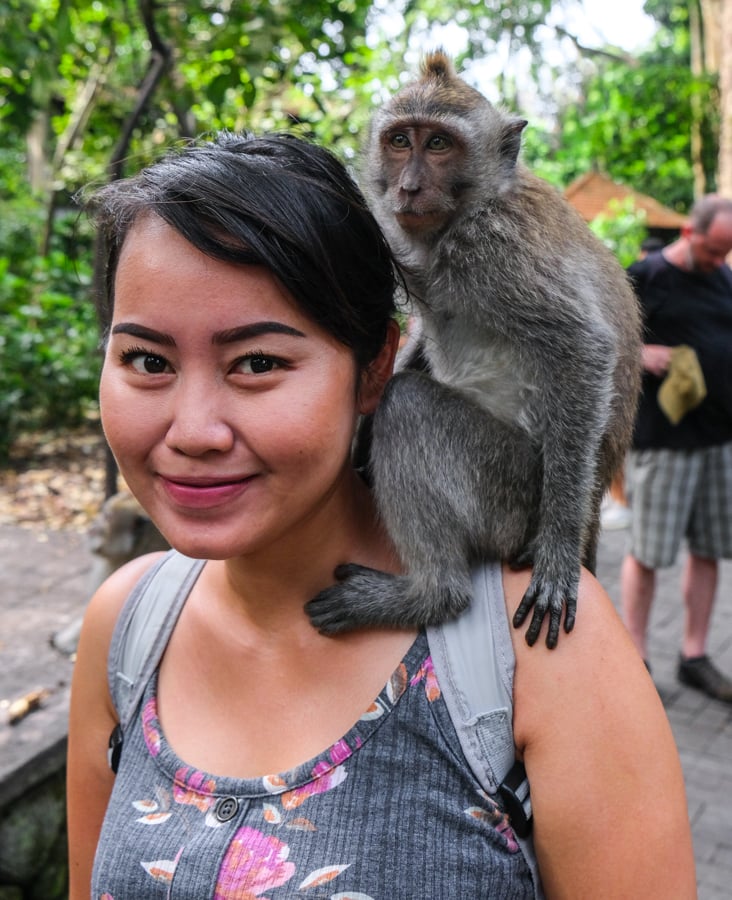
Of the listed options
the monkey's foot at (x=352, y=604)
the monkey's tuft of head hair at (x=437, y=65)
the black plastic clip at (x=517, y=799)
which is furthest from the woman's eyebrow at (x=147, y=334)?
the monkey's tuft of head hair at (x=437, y=65)

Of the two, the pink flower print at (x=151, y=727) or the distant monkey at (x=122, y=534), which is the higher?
the pink flower print at (x=151, y=727)

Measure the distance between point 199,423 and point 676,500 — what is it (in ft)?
12.7

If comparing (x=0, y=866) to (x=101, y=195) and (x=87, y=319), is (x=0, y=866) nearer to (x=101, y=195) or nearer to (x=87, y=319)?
(x=101, y=195)

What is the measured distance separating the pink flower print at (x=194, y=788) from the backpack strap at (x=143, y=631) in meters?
0.17

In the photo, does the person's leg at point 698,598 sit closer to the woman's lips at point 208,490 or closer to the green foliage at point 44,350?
the woman's lips at point 208,490

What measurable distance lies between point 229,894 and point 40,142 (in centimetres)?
1454

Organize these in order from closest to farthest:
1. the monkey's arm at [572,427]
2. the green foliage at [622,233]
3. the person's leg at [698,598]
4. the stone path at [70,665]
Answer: the monkey's arm at [572,427] → the stone path at [70,665] → the person's leg at [698,598] → the green foliage at [622,233]

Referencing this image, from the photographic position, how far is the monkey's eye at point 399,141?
2.42m

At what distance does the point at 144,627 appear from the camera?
1.58 meters

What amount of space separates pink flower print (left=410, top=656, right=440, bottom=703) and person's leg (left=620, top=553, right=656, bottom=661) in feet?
11.9

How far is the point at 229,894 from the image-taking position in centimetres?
122

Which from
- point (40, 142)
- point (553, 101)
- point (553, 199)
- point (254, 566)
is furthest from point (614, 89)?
point (254, 566)

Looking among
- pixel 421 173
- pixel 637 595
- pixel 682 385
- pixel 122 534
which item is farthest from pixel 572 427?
pixel 637 595

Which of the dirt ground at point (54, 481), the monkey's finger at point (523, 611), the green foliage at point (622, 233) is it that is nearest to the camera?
the monkey's finger at point (523, 611)
